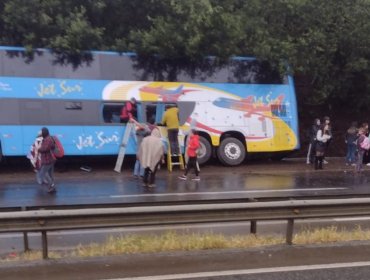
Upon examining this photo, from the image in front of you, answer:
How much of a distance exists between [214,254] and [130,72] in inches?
457

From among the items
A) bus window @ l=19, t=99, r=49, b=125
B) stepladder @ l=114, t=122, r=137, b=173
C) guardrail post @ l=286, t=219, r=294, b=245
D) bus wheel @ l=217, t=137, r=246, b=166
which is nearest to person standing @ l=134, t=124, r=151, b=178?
stepladder @ l=114, t=122, r=137, b=173

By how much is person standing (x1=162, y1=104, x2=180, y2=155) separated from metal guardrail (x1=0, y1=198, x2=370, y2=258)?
10068 mm

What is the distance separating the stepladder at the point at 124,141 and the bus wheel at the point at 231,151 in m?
3.00

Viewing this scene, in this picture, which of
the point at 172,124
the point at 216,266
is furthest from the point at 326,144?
the point at 216,266

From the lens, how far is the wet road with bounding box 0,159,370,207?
1246 cm

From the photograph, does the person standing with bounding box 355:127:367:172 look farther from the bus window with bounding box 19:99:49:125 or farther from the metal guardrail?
the metal guardrail

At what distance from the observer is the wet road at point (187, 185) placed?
12461mm

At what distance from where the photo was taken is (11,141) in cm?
1630

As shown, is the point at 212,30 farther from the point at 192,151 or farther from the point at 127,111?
the point at 192,151

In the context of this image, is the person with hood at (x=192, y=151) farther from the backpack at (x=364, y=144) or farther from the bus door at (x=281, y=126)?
the backpack at (x=364, y=144)

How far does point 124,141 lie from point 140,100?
1.46 metres

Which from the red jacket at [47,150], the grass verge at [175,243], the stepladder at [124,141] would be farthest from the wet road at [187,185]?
the grass verge at [175,243]

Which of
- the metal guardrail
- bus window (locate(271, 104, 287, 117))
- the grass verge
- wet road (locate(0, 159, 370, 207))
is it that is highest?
bus window (locate(271, 104, 287, 117))

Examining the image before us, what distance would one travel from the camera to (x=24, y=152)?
53.6 ft
